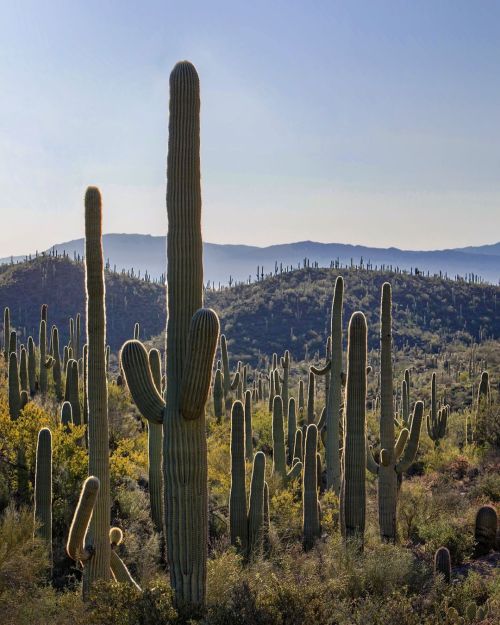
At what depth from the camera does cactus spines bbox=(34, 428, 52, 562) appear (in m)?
11.3

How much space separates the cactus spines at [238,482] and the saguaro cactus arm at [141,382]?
19.2 feet

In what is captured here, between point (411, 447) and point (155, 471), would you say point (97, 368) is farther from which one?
point (411, 447)

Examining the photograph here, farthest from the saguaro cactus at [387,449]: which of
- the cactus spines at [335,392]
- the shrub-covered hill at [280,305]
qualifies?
the shrub-covered hill at [280,305]

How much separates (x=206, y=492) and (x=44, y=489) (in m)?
5.42

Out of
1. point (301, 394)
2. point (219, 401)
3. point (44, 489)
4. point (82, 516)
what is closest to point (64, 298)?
point (301, 394)

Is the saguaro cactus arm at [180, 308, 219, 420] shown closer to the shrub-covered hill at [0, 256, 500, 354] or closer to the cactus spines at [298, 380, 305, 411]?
the cactus spines at [298, 380, 305, 411]

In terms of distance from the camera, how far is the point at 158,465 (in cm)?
1491

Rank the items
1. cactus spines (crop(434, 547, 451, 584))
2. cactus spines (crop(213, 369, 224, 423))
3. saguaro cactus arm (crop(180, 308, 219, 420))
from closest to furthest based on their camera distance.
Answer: saguaro cactus arm (crop(180, 308, 219, 420)) → cactus spines (crop(434, 547, 451, 584)) → cactus spines (crop(213, 369, 224, 423))

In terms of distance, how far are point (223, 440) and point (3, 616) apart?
1666 cm

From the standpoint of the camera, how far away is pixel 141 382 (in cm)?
725

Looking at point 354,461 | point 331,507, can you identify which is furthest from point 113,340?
point 354,461

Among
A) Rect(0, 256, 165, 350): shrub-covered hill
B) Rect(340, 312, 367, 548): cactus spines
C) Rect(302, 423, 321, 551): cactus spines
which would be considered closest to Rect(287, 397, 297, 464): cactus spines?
Rect(302, 423, 321, 551): cactus spines

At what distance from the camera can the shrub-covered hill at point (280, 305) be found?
263 feet

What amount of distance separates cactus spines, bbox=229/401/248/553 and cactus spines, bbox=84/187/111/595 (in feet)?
13.7
